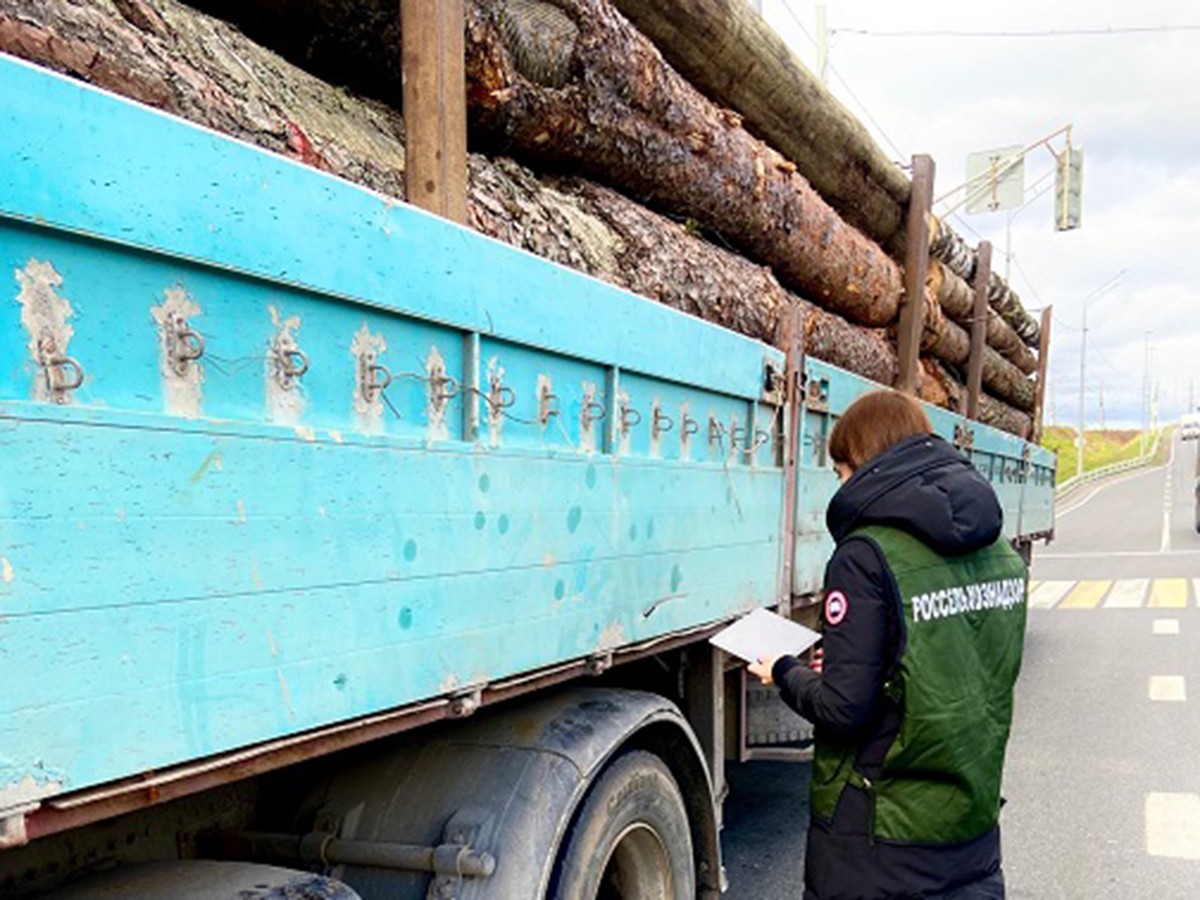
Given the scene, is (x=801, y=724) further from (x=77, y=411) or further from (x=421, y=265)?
(x=77, y=411)

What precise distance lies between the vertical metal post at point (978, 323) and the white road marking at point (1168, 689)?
2499mm

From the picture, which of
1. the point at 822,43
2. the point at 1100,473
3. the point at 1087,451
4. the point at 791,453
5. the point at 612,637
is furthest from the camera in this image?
the point at 1087,451

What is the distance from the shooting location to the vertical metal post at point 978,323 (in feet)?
25.1

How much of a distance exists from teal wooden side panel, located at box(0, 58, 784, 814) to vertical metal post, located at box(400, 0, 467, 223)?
296 millimetres

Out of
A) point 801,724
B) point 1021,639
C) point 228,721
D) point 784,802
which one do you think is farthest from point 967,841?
point 784,802

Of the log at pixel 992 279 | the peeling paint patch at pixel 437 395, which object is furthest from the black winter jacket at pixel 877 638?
the log at pixel 992 279

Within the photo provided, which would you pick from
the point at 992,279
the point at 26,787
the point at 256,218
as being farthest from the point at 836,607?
the point at 992,279

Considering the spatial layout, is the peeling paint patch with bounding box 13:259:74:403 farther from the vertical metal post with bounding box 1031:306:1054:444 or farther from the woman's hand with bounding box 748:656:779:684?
the vertical metal post with bounding box 1031:306:1054:444

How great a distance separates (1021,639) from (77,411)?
7.19ft

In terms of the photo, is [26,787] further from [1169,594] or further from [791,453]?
[1169,594]

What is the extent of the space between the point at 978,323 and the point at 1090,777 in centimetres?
361

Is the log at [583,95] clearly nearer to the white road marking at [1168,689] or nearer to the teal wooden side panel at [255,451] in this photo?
the teal wooden side panel at [255,451]

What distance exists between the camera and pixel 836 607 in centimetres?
222

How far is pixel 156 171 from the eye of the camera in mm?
1234
